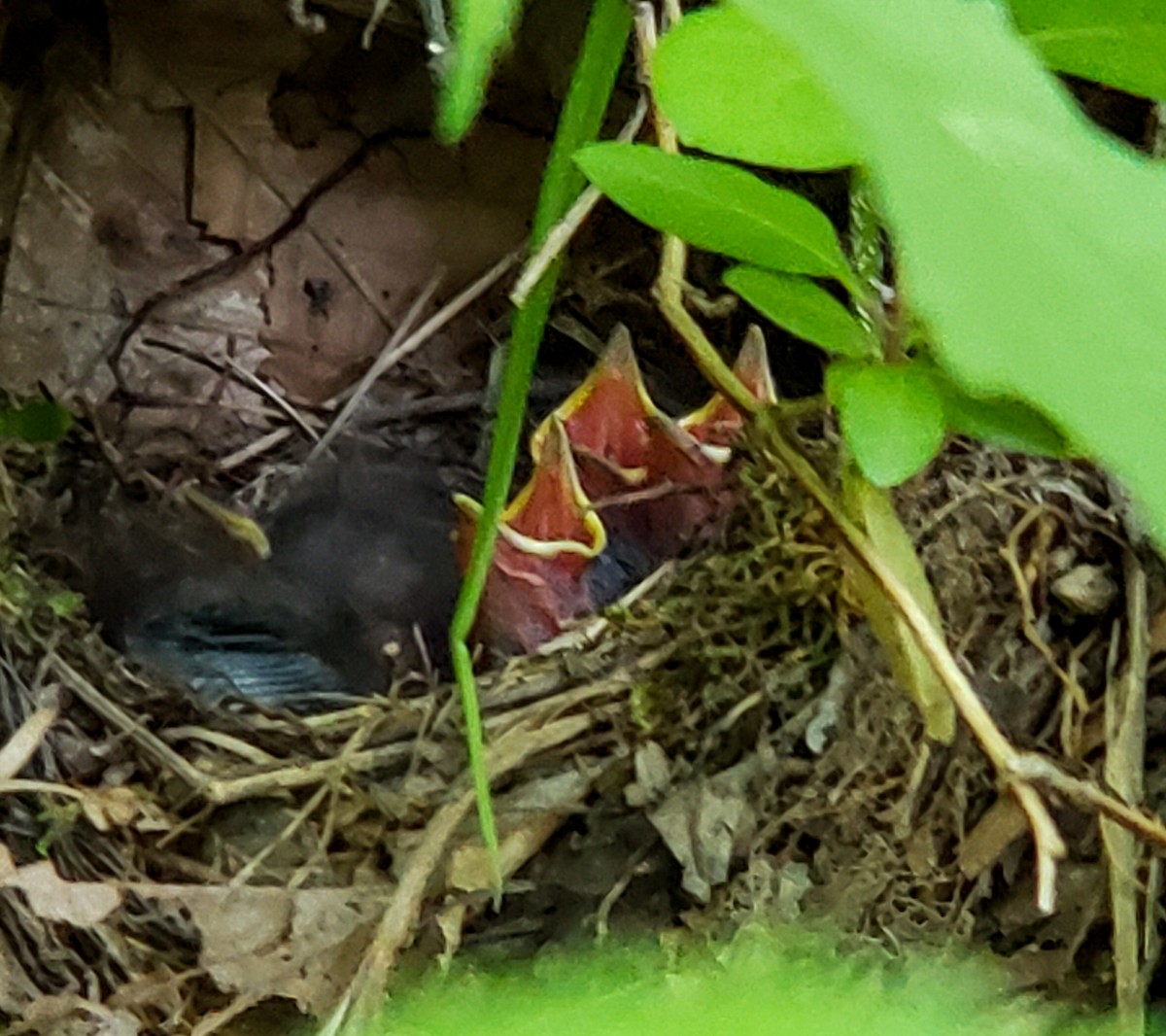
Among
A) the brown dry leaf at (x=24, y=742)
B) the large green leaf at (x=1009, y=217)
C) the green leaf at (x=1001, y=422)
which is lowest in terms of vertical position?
the brown dry leaf at (x=24, y=742)

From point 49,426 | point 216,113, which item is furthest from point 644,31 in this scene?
point 216,113

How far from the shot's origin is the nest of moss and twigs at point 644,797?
76 cm

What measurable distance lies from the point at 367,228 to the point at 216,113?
0.19 meters

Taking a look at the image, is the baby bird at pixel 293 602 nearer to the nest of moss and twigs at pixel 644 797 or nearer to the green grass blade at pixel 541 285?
the nest of moss and twigs at pixel 644 797

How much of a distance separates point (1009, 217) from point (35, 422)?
1055 millimetres

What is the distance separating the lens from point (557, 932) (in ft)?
2.79

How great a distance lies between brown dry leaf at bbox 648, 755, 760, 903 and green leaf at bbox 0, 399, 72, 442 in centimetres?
60

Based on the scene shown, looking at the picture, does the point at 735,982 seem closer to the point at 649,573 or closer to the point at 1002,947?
the point at 1002,947

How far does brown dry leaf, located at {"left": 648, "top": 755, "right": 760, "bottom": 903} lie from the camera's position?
0.81 meters

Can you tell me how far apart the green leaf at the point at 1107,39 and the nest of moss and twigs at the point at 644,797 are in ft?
0.98

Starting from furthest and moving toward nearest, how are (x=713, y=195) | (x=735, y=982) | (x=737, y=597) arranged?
(x=737, y=597)
(x=713, y=195)
(x=735, y=982)

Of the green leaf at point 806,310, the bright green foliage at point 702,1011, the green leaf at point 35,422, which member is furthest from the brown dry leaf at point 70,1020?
the bright green foliage at point 702,1011

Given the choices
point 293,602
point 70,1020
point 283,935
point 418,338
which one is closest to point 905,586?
point 283,935

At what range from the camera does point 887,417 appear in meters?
0.56
